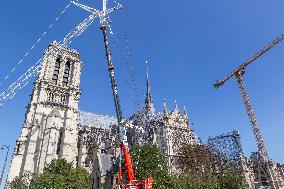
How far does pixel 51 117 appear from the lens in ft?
255

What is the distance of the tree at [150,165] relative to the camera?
51.3 metres

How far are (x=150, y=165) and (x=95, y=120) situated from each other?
55281mm

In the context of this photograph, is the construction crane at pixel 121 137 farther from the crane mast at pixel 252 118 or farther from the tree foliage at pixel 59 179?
the crane mast at pixel 252 118

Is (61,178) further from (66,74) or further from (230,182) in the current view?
(66,74)

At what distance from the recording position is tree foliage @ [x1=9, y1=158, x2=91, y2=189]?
5191 cm

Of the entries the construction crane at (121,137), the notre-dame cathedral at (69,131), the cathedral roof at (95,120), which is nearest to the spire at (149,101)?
the notre-dame cathedral at (69,131)

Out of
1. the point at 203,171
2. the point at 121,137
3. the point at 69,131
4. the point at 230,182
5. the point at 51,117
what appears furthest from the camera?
the point at 69,131

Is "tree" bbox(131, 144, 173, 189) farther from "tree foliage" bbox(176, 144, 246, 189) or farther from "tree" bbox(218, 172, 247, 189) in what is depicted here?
"tree" bbox(218, 172, 247, 189)

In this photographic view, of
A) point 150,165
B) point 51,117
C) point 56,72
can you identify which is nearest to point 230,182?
point 150,165

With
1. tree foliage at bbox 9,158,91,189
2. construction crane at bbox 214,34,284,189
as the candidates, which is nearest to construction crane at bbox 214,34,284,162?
construction crane at bbox 214,34,284,189

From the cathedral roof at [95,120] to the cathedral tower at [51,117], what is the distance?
15546mm

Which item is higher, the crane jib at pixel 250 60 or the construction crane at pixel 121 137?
the crane jib at pixel 250 60

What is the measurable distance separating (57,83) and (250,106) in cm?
6505

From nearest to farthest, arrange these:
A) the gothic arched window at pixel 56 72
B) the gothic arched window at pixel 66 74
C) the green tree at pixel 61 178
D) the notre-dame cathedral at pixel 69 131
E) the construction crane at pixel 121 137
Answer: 1. the construction crane at pixel 121 137
2. the green tree at pixel 61 178
3. the notre-dame cathedral at pixel 69 131
4. the gothic arched window at pixel 56 72
5. the gothic arched window at pixel 66 74
